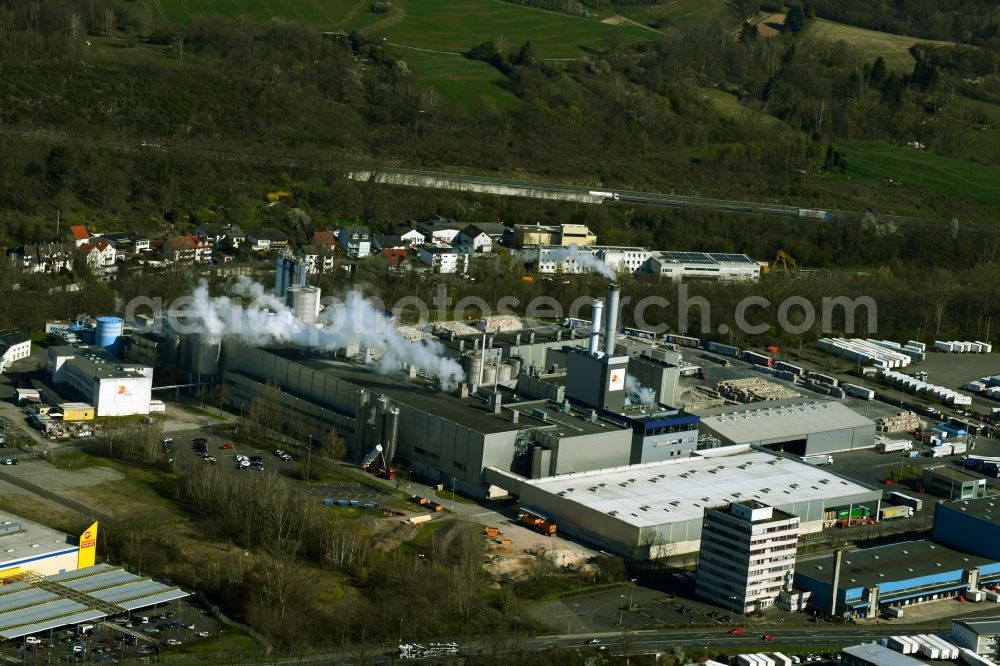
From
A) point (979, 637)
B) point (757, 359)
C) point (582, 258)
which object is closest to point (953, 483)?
point (979, 637)

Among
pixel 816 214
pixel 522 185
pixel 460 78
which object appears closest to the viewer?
pixel 522 185

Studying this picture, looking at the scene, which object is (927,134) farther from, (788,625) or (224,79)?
(788,625)

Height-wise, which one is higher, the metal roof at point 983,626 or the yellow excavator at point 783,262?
the yellow excavator at point 783,262

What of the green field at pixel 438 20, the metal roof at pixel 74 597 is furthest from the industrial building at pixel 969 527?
the green field at pixel 438 20

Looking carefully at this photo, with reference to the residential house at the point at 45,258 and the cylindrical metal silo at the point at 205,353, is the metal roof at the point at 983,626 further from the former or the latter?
the residential house at the point at 45,258

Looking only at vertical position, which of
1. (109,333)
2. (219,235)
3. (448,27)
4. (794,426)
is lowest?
(794,426)

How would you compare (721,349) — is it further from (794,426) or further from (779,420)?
(794,426)

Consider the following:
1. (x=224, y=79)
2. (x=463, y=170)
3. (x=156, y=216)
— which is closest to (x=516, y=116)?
(x=463, y=170)
